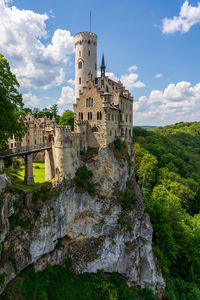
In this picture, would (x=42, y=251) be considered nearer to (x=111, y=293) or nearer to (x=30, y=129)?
(x=111, y=293)

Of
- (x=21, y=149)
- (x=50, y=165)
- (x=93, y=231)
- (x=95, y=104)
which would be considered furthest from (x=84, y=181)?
(x=95, y=104)

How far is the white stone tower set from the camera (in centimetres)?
3888

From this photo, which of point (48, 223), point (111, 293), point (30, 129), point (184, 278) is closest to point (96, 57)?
point (30, 129)

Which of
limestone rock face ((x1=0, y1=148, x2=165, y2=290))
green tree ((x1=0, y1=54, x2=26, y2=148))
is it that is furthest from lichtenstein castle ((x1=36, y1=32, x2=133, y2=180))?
green tree ((x1=0, y1=54, x2=26, y2=148))

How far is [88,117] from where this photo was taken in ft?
111

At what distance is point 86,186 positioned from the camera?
31.0m

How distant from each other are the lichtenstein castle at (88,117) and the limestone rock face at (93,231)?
280cm

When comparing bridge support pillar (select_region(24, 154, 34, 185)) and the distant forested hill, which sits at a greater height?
bridge support pillar (select_region(24, 154, 34, 185))

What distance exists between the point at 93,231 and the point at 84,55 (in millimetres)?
32375

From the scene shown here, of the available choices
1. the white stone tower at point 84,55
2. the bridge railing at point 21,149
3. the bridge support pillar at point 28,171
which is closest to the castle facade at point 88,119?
the white stone tower at point 84,55

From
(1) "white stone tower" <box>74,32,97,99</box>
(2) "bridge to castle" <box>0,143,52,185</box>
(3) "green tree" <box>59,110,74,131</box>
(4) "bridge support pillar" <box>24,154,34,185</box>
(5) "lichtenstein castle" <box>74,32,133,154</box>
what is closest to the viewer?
(2) "bridge to castle" <box>0,143,52,185</box>

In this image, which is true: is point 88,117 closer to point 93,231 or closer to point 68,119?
point 93,231

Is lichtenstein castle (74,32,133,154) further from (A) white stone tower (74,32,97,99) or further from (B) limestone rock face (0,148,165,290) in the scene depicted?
(B) limestone rock face (0,148,165,290)

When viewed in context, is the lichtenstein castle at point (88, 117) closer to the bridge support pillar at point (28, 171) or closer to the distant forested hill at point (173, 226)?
the bridge support pillar at point (28, 171)
